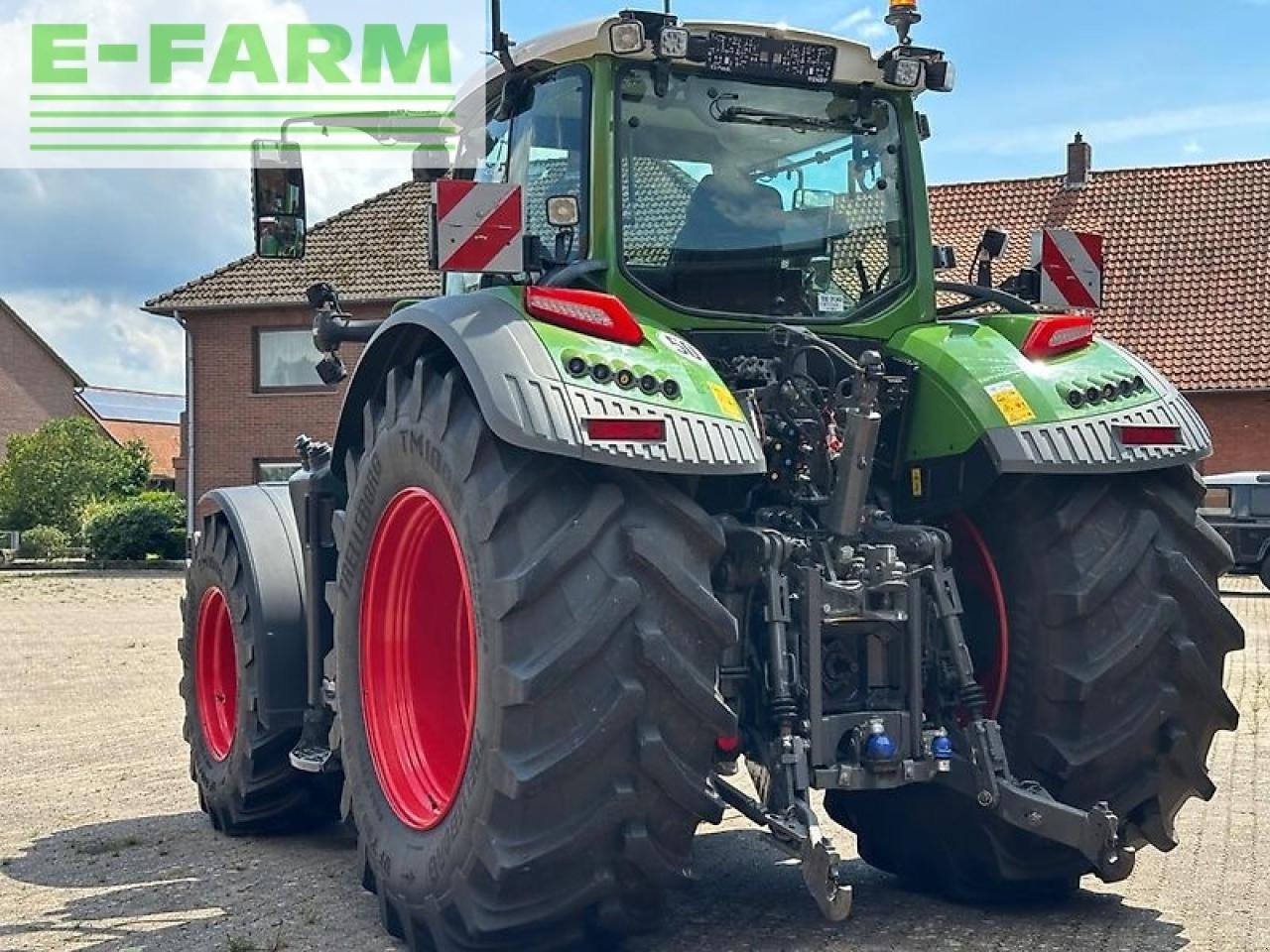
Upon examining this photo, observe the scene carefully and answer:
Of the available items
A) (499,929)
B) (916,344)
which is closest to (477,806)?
(499,929)

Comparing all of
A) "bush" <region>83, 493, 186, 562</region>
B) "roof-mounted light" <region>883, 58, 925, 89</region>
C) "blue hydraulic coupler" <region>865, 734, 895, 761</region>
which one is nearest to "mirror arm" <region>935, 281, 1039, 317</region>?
"roof-mounted light" <region>883, 58, 925, 89</region>

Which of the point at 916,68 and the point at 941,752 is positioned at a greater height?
the point at 916,68

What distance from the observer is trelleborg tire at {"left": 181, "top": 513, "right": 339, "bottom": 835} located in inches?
263

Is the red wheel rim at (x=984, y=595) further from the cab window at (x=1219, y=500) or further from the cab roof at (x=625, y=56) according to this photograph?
the cab window at (x=1219, y=500)

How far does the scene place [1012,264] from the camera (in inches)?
1021

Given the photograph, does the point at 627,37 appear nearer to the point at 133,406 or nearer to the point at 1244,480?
the point at 1244,480

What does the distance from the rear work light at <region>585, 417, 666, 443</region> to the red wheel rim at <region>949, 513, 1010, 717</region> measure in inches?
57.5

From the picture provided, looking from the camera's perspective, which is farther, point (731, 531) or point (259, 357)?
point (259, 357)

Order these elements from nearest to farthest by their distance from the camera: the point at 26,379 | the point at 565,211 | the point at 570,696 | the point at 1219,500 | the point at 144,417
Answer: the point at 570,696, the point at 565,211, the point at 1219,500, the point at 26,379, the point at 144,417

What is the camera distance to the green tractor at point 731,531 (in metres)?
4.27

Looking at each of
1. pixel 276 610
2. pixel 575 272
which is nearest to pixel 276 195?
pixel 575 272

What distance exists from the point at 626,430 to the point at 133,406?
6421 centimetres

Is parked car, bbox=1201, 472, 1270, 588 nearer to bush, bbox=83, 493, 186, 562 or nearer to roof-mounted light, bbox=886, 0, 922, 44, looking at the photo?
roof-mounted light, bbox=886, 0, 922, 44

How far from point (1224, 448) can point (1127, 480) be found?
2490cm
